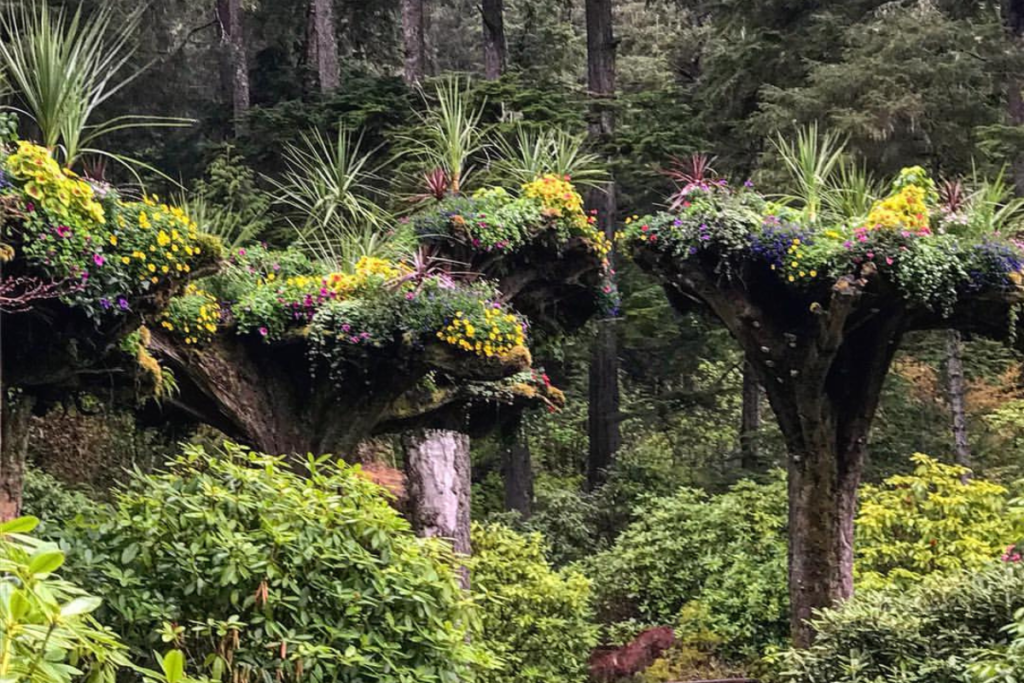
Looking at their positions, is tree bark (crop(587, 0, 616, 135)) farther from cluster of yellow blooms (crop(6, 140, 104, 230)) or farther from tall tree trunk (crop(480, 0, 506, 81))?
cluster of yellow blooms (crop(6, 140, 104, 230))

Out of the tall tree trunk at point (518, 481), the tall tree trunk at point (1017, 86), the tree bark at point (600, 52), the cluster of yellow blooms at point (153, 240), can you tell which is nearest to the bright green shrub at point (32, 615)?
the cluster of yellow blooms at point (153, 240)

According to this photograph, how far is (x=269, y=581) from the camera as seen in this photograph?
3.74 meters

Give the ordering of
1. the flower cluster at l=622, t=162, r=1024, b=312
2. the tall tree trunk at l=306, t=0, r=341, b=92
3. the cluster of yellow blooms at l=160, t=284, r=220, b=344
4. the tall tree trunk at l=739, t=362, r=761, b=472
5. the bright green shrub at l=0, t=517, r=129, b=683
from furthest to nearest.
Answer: the tall tree trunk at l=306, t=0, r=341, b=92 < the tall tree trunk at l=739, t=362, r=761, b=472 < the flower cluster at l=622, t=162, r=1024, b=312 < the cluster of yellow blooms at l=160, t=284, r=220, b=344 < the bright green shrub at l=0, t=517, r=129, b=683

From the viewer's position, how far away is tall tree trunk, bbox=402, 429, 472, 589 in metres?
11.1

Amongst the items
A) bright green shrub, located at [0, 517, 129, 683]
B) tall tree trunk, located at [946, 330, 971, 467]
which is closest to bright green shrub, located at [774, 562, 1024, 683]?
bright green shrub, located at [0, 517, 129, 683]

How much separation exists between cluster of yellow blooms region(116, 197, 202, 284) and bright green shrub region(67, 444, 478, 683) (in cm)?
205

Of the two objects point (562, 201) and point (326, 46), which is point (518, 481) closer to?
point (326, 46)

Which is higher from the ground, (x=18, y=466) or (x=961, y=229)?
(x=961, y=229)

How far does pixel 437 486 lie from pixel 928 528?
5.04 metres

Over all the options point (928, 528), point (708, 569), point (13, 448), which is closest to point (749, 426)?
point (708, 569)

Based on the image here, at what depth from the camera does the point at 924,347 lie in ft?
51.1

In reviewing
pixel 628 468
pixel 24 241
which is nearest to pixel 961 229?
pixel 24 241

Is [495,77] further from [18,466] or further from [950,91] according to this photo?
[18,466]

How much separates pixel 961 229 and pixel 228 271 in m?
6.02
